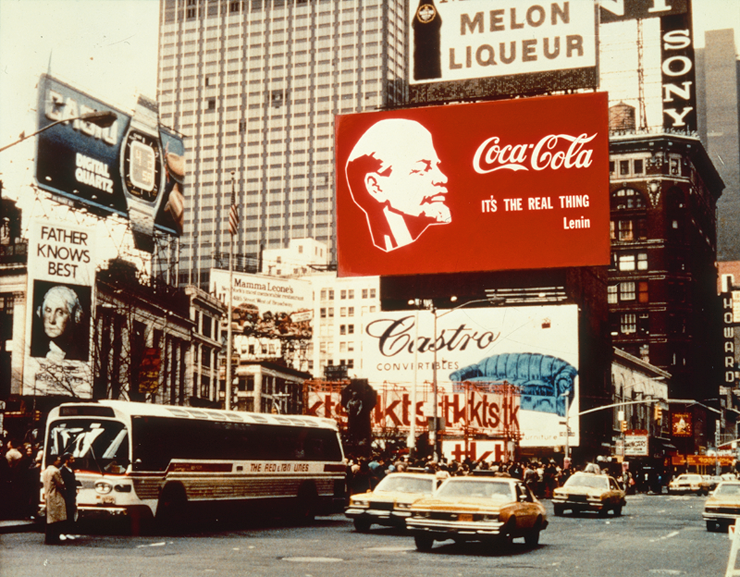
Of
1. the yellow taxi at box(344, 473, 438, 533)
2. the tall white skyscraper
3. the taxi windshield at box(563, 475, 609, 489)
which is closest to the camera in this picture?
the yellow taxi at box(344, 473, 438, 533)

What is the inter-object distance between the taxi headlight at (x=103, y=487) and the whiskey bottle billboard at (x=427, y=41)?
158 ft

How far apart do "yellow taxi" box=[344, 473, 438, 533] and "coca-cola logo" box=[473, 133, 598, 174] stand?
40.2m

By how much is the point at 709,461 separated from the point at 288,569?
9818 cm

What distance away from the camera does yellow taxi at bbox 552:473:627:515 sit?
33875 millimetres

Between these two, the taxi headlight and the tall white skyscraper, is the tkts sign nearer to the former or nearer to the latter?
the taxi headlight

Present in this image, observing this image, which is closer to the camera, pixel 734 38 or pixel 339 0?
pixel 734 38

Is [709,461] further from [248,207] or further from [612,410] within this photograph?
[248,207]

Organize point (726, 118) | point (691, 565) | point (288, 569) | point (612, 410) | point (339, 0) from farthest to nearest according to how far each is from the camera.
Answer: point (339, 0)
point (726, 118)
point (612, 410)
point (691, 565)
point (288, 569)

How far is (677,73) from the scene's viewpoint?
77.6m

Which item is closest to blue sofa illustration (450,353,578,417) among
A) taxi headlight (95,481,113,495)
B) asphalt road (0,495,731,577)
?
asphalt road (0,495,731,577)

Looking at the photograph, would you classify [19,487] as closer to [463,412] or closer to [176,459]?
[176,459]

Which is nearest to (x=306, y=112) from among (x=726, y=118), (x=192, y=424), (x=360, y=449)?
(x=726, y=118)

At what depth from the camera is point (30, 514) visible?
24016 millimetres

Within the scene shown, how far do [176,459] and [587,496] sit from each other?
1571 cm
